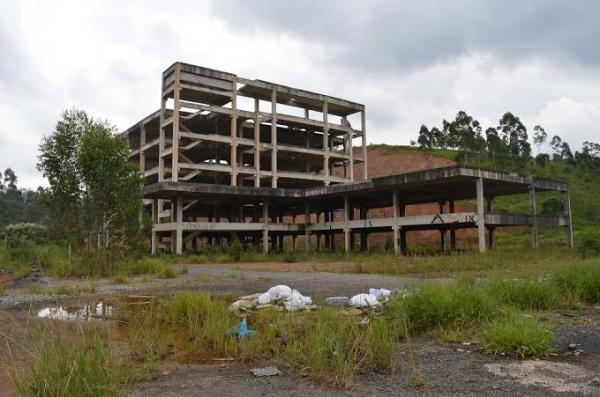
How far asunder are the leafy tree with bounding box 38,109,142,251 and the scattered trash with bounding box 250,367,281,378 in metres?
15.5

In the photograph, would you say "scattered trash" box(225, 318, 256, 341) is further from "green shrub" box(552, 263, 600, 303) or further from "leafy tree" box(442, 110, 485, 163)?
"leafy tree" box(442, 110, 485, 163)

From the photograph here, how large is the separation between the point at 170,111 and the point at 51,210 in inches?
1154

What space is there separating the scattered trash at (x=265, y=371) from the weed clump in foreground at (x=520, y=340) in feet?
8.13

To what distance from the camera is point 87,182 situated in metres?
19.9

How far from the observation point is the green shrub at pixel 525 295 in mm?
8461

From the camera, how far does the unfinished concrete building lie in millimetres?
35156

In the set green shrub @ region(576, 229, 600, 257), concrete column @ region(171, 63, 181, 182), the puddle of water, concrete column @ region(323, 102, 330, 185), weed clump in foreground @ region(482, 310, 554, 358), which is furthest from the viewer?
concrete column @ region(323, 102, 330, 185)

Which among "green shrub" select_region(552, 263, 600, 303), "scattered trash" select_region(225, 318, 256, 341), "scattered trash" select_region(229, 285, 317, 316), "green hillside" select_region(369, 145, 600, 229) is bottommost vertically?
"scattered trash" select_region(225, 318, 256, 341)

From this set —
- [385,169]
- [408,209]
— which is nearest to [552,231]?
[408,209]

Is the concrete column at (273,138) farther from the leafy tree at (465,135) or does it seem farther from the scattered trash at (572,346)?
the scattered trash at (572,346)

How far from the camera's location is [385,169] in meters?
84.9

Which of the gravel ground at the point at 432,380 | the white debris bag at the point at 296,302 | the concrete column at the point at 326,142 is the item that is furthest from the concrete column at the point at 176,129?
the gravel ground at the point at 432,380

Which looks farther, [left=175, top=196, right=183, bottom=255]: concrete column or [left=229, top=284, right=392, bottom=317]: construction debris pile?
[left=175, top=196, right=183, bottom=255]: concrete column

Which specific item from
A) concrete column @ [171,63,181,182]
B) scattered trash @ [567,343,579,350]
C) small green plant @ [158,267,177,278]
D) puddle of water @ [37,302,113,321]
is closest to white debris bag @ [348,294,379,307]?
scattered trash @ [567,343,579,350]
